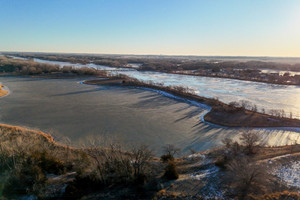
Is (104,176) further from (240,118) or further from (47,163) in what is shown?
(240,118)

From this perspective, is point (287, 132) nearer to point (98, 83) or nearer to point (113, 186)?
point (113, 186)

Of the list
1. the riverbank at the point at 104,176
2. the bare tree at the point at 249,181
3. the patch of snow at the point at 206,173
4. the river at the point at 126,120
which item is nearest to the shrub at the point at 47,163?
the riverbank at the point at 104,176

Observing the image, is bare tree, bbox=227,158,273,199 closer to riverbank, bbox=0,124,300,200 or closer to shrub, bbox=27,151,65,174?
riverbank, bbox=0,124,300,200

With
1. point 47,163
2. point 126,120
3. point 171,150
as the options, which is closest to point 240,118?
point 171,150

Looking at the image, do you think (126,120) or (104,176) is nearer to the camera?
(104,176)

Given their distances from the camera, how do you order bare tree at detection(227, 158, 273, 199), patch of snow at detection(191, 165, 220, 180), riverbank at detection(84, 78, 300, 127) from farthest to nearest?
1. riverbank at detection(84, 78, 300, 127)
2. patch of snow at detection(191, 165, 220, 180)
3. bare tree at detection(227, 158, 273, 199)

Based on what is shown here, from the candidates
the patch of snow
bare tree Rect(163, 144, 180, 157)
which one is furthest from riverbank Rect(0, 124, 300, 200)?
Answer: bare tree Rect(163, 144, 180, 157)

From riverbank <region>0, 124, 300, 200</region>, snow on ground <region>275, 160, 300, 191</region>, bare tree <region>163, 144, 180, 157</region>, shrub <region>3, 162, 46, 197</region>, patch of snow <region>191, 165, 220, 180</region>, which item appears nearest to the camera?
shrub <region>3, 162, 46, 197</region>

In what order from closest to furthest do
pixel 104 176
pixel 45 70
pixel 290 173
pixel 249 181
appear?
pixel 249 181 < pixel 104 176 < pixel 290 173 < pixel 45 70

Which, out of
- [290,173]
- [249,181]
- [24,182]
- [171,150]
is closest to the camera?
[24,182]
